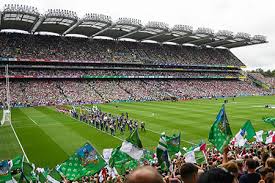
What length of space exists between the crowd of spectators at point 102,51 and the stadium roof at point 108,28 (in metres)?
3.09

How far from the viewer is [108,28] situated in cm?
7006

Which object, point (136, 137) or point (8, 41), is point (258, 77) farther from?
point (136, 137)

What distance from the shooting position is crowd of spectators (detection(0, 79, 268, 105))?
6406cm

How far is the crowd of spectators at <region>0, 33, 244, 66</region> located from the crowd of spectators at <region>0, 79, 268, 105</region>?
5.71m

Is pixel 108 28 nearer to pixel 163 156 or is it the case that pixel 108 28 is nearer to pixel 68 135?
pixel 68 135

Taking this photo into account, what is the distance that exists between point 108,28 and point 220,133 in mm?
61494

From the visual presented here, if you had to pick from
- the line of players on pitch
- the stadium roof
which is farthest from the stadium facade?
the line of players on pitch

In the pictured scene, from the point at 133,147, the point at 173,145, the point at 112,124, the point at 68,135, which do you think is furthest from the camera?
the point at 112,124

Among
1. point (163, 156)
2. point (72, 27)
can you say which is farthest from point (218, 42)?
point (163, 156)

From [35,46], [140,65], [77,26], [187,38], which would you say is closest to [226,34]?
[187,38]

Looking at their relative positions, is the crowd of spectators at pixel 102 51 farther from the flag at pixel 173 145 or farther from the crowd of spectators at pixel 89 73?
the flag at pixel 173 145

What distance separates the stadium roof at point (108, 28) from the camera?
5922cm

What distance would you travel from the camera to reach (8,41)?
71.6 meters

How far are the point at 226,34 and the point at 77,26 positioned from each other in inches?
1507
